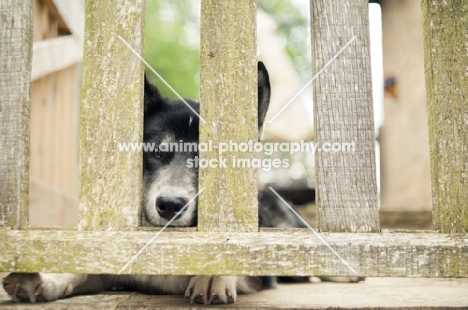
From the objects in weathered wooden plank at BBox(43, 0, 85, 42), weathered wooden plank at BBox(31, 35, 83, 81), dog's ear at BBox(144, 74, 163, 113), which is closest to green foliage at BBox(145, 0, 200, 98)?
weathered wooden plank at BBox(43, 0, 85, 42)

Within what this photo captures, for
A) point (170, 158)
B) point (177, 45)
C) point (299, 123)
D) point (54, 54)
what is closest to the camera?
point (170, 158)

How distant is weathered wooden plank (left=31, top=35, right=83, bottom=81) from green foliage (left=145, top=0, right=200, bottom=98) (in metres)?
9.91

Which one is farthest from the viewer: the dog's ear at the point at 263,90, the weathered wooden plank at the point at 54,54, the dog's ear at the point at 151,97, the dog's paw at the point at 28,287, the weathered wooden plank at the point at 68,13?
the weathered wooden plank at the point at 68,13

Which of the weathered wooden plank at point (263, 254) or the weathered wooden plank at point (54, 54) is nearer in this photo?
the weathered wooden plank at point (263, 254)

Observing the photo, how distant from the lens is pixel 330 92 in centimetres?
193

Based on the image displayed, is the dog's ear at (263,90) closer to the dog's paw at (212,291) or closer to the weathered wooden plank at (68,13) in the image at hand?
the dog's paw at (212,291)

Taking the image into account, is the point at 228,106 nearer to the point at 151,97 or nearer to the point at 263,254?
the point at 263,254

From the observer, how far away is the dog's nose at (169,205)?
2.66 m

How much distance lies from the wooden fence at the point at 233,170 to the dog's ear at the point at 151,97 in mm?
1537

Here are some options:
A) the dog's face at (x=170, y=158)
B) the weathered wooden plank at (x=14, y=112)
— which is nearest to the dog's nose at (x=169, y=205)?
the dog's face at (x=170, y=158)

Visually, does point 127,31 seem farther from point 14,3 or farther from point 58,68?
point 58,68

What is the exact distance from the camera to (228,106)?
1935 mm

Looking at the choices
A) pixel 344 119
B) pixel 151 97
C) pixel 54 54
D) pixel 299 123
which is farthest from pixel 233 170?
pixel 299 123

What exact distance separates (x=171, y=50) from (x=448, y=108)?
1452cm
